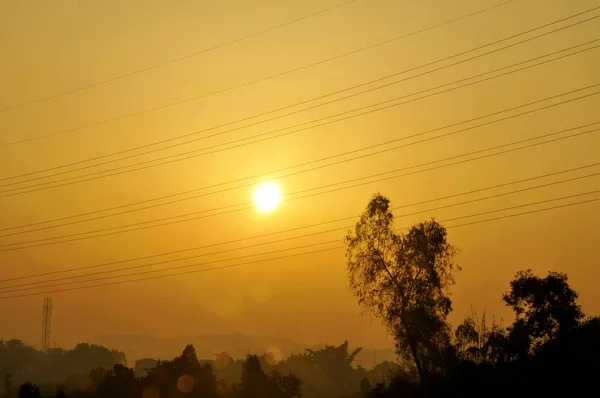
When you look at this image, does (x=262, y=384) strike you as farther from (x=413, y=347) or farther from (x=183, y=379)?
(x=413, y=347)

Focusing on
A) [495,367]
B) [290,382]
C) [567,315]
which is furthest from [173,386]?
[567,315]

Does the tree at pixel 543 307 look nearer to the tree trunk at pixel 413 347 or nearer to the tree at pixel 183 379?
the tree trunk at pixel 413 347

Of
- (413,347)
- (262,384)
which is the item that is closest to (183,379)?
(262,384)

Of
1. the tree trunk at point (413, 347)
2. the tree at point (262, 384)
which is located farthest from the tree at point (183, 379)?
the tree trunk at point (413, 347)

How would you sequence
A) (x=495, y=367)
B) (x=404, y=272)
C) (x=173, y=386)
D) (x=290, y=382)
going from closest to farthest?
(x=495, y=367) → (x=404, y=272) → (x=173, y=386) → (x=290, y=382)

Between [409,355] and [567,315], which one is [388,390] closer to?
[409,355]

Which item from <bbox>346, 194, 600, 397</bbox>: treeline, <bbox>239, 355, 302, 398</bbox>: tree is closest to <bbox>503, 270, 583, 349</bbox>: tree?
<bbox>346, 194, 600, 397</bbox>: treeline

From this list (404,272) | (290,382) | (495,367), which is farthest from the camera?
(290,382)

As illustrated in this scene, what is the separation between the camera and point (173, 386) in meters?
96.2

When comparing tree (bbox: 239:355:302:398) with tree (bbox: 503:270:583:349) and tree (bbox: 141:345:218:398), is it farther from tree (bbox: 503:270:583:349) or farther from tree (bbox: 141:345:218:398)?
tree (bbox: 503:270:583:349)

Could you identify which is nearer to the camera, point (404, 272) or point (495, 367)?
point (495, 367)

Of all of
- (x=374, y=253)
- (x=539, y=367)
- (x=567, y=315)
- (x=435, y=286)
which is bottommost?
(x=539, y=367)

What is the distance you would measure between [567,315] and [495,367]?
10673 mm

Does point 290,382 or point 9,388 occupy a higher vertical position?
point 9,388
